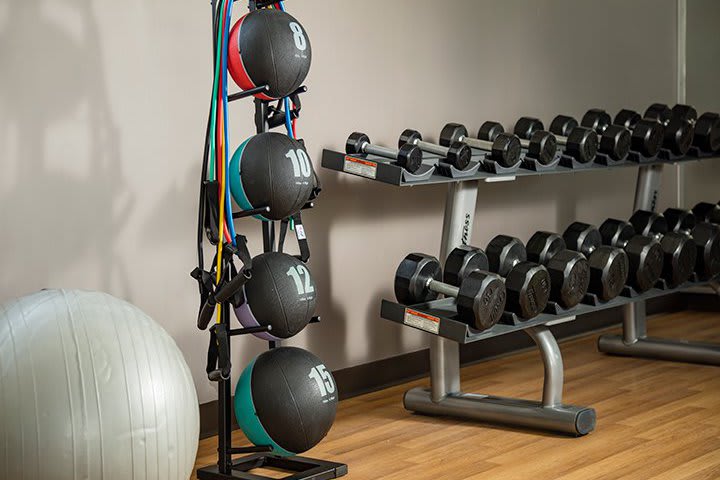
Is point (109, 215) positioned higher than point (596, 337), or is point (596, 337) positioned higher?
point (109, 215)

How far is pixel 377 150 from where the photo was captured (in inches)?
127

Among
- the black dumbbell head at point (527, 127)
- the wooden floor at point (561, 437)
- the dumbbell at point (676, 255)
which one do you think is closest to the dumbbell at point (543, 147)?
the black dumbbell head at point (527, 127)

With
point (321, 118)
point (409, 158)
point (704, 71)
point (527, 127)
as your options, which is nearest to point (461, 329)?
point (409, 158)

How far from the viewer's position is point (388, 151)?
3201mm

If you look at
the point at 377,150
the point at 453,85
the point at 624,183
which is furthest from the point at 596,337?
the point at 377,150

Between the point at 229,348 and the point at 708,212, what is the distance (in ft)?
7.66

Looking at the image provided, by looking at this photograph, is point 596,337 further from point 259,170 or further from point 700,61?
point 259,170

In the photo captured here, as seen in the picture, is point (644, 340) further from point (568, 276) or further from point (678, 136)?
point (568, 276)

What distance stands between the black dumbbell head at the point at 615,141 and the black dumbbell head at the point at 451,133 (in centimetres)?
52

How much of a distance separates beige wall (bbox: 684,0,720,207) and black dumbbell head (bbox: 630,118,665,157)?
44.8 inches

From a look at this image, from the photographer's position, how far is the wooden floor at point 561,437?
2.72m

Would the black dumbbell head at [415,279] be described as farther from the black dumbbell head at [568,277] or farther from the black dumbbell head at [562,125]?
the black dumbbell head at [562,125]

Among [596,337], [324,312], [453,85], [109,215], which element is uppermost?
[453,85]

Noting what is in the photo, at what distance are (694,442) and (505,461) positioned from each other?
55cm
